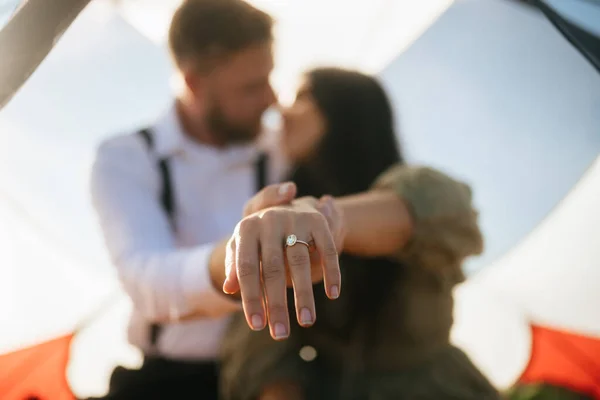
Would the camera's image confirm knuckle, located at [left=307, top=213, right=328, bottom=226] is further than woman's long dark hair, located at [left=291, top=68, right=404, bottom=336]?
No

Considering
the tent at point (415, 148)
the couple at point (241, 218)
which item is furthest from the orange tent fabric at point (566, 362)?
the couple at point (241, 218)

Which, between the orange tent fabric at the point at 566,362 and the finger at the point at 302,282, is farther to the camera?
the orange tent fabric at the point at 566,362

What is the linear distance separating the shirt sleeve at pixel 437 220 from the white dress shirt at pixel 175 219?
18 cm

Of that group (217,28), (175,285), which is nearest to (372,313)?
(175,285)

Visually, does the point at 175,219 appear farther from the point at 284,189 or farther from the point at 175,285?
the point at 284,189

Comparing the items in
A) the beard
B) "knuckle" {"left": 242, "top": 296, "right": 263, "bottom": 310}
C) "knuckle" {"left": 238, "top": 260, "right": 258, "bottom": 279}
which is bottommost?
the beard

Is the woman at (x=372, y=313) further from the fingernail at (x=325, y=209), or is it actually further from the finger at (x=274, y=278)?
the finger at (x=274, y=278)

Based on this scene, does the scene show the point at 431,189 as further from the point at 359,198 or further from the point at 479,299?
the point at 479,299

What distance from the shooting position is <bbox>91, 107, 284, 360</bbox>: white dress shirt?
49 cm

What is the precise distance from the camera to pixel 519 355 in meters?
0.64

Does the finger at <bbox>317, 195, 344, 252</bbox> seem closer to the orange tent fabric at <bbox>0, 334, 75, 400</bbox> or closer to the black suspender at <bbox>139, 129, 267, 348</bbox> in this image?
the black suspender at <bbox>139, 129, 267, 348</bbox>

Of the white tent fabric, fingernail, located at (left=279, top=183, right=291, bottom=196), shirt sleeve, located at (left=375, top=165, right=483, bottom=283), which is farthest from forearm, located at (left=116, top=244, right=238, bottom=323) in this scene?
the white tent fabric

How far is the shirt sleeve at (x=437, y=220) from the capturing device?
0.52 metres

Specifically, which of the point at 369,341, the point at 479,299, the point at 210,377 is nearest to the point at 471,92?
the point at 479,299
